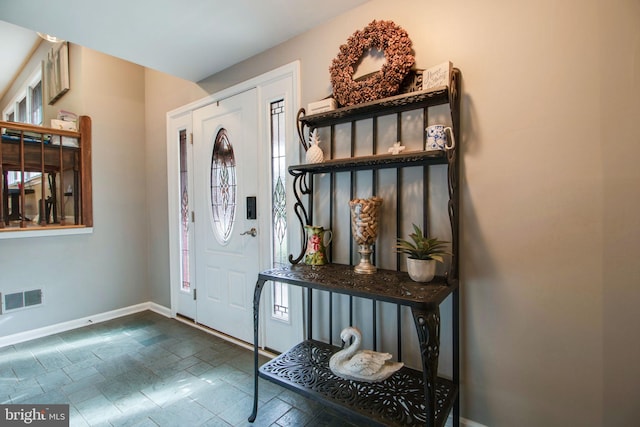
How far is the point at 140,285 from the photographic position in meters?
3.46

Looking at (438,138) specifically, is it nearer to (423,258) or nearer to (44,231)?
(423,258)

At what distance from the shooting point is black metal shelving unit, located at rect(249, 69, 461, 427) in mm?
1173

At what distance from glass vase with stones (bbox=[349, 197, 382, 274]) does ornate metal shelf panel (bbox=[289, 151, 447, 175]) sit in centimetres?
20

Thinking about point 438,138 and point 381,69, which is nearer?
point 438,138

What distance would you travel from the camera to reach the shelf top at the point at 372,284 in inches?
47.8

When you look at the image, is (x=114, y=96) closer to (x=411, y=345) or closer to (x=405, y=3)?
(x=405, y=3)

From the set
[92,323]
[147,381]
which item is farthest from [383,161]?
[92,323]

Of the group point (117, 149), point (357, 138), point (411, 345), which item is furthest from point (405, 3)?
point (117, 149)

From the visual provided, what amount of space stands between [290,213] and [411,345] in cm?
117

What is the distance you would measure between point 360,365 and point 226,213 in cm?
177

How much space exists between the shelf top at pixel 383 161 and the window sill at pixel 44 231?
8.38ft

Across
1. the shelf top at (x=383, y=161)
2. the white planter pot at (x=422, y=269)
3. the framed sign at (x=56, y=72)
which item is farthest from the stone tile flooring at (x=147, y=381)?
the framed sign at (x=56, y=72)

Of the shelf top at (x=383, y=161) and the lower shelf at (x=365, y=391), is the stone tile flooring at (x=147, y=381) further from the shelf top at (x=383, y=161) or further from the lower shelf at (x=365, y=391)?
the shelf top at (x=383, y=161)

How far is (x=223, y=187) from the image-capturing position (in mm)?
2695
